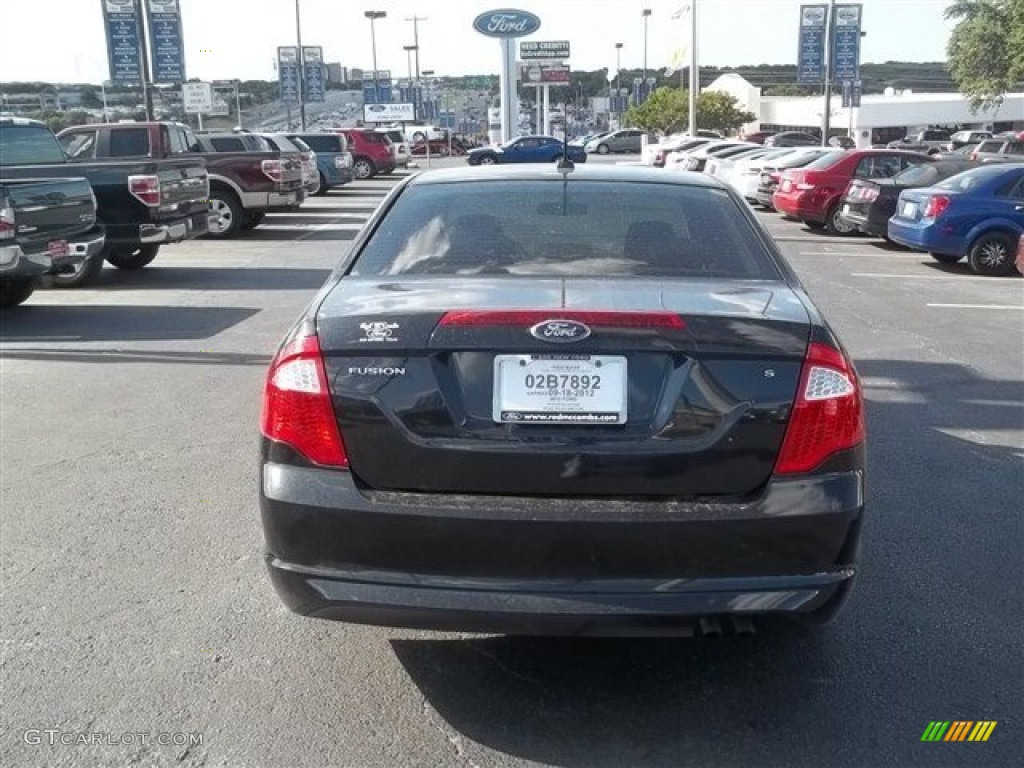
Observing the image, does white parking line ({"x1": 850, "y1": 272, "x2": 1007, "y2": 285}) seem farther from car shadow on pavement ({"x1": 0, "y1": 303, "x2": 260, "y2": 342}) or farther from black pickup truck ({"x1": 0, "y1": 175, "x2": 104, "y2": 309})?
black pickup truck ({"x1": 0, "y1": 175, "x2": 104, "y2": 309})

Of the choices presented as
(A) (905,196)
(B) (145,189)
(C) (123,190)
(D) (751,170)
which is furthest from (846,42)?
(C) (123,190)

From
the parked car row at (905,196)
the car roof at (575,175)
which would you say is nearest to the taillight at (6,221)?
the car roof at (575,175)

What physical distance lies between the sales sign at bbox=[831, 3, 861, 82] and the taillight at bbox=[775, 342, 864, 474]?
125 feet

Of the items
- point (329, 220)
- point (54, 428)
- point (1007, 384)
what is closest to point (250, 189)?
point (329, 220)

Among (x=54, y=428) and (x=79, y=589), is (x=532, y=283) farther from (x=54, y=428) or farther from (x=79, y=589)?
(x=54, y=428)

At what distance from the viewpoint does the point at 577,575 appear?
3.10 meters

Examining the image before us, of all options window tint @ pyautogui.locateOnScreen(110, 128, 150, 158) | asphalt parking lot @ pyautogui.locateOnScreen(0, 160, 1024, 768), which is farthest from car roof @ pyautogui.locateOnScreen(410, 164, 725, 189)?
window tint @ pyautogui.locateOnScreen(110, 128, 150, 158)

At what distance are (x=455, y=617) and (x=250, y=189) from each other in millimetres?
17763

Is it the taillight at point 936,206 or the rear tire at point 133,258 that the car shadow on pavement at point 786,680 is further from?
the rear tire at point 133,258

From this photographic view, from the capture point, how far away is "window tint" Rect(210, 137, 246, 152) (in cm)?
2166

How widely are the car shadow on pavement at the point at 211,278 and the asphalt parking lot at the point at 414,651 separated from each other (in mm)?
6001

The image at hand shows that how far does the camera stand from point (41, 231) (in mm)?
10516

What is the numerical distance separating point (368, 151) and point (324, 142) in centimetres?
861

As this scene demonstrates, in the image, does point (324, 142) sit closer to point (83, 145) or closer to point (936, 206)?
point (83, 145)
